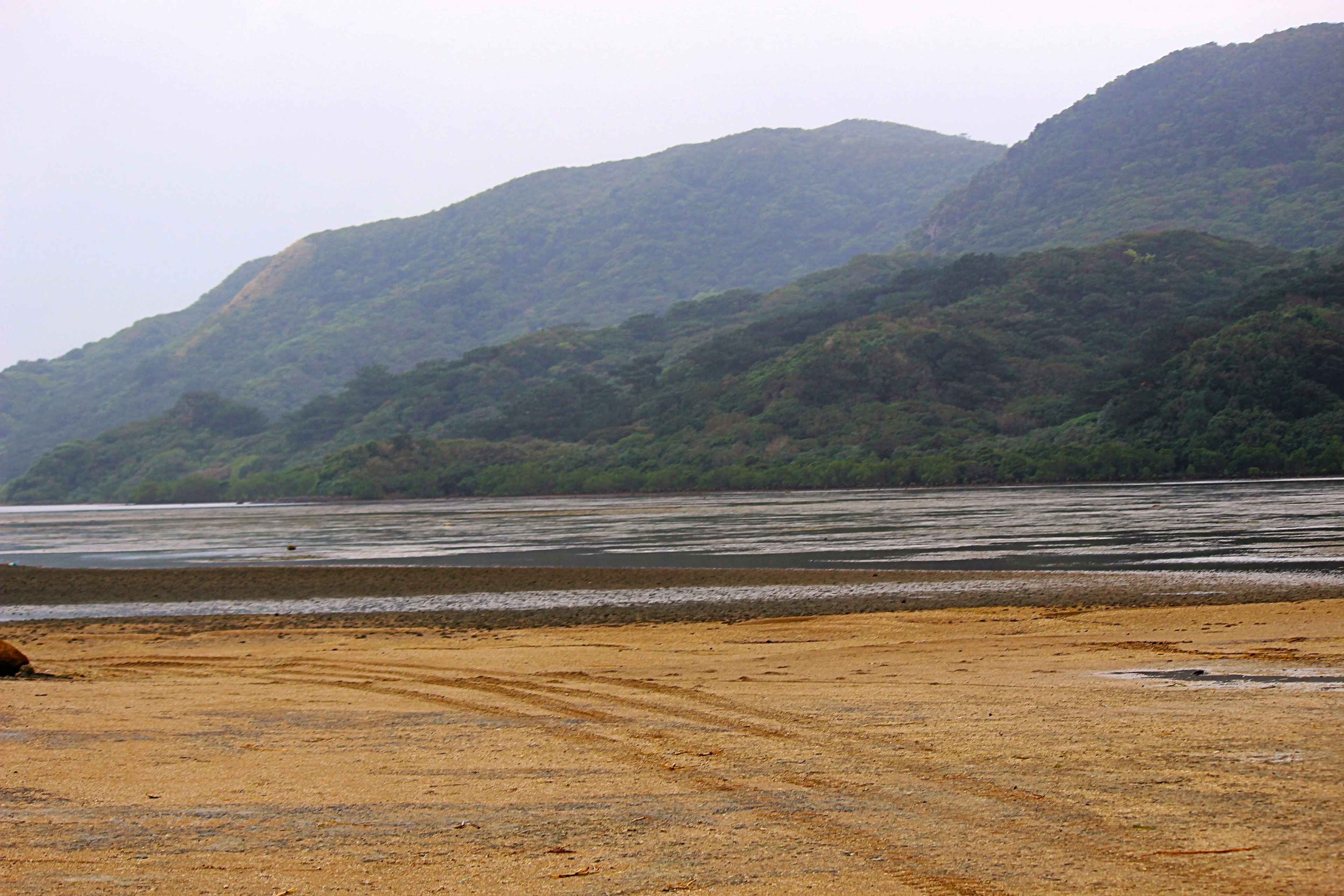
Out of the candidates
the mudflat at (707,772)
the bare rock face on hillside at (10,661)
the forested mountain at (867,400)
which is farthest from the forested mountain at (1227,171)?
the bare rock face on hillside at (10,661)

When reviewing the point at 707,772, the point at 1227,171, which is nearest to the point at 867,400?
the point at 707,772

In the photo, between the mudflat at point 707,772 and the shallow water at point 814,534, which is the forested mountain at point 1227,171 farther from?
the mudflat at point 707,772

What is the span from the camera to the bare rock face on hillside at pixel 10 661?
13.2m

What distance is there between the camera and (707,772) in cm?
751

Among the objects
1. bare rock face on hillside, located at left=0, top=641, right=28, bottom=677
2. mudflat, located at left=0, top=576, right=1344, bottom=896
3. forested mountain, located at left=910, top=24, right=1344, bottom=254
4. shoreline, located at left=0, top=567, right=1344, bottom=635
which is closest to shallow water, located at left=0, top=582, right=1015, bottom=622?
shoreline, located at left=0, top=567, right=1344, bottom=635

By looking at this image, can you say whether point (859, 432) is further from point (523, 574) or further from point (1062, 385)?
point (523, 574)

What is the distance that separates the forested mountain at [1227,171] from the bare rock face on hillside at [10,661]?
158563 millimetres

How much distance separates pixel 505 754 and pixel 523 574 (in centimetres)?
1819

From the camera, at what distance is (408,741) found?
8.95 meters

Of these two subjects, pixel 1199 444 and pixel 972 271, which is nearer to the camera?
pixel 1199 444

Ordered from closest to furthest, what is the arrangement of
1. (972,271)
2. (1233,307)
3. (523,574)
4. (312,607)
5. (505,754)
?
(505,754) < (312,607) < (523,574) < (1233,307) < (972,271)

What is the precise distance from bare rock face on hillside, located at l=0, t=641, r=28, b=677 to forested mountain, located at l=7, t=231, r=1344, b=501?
235 ft

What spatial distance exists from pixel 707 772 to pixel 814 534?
2931cm

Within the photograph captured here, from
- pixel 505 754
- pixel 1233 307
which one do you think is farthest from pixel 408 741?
pixel 1233 307
